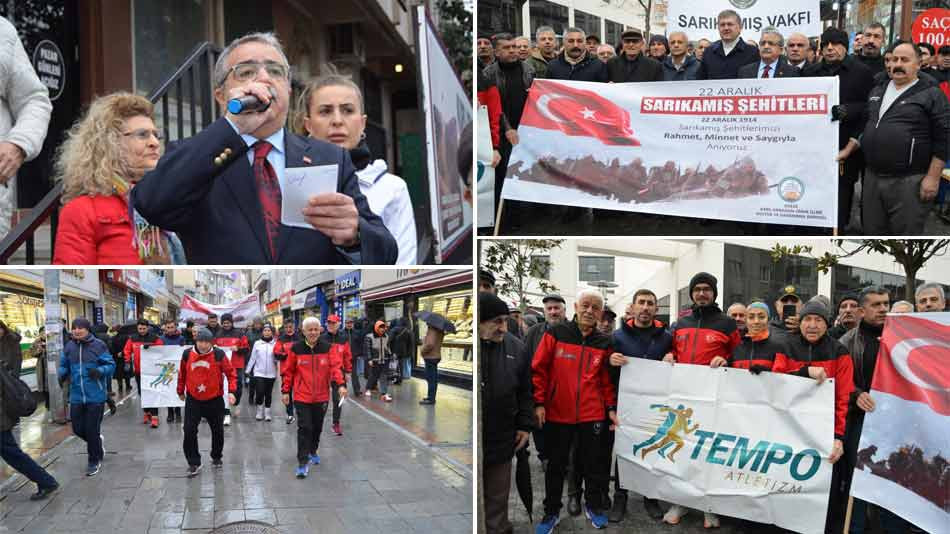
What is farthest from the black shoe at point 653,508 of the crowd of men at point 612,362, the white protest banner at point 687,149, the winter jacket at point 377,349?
the winter jacket at point 377,349

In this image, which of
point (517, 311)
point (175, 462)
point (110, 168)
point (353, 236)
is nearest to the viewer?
point (110, 168)

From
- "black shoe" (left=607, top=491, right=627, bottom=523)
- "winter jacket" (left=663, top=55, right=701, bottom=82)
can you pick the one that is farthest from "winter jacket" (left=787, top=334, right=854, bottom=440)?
"winter jacket" (left=663, top=55, right=701, bottom=82)

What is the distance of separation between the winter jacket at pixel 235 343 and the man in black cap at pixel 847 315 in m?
2.54

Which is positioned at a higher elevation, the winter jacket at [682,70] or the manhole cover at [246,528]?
the winter jacket at [682,70]

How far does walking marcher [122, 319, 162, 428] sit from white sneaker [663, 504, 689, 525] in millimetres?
2340

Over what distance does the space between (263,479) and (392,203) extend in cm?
125

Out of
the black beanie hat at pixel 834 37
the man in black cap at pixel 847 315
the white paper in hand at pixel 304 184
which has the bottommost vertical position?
the man in black cap at pixel 847 315

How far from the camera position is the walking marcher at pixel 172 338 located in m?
3.08

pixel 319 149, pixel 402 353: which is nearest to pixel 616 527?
pixel 402 353

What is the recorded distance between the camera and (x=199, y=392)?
3.12 metres

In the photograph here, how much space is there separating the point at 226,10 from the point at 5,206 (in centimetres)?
106

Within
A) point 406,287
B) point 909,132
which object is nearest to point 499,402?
point 406,287

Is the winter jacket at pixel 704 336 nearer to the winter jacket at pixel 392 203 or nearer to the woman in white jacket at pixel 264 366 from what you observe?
the winter jacket at pixel 392 203

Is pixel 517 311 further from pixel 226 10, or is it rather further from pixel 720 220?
pixel 226 10
